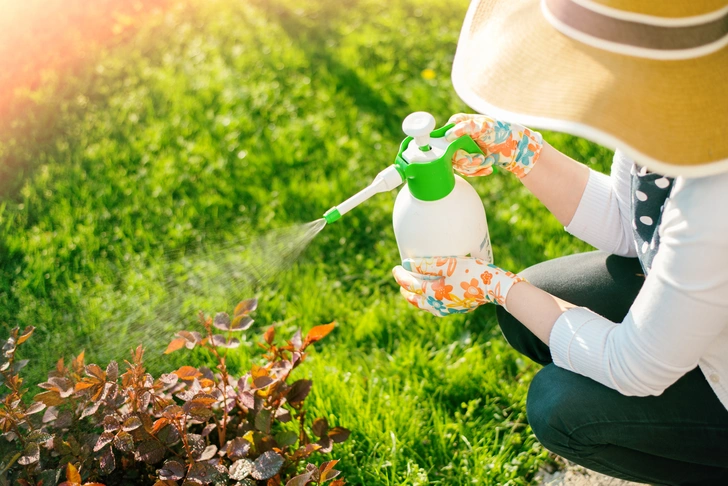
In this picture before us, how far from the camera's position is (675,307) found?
1.55 meters

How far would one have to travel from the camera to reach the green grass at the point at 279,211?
8.09ft

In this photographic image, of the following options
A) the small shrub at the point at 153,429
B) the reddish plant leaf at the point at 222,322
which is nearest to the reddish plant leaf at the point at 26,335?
the small shrub at the point at 153,429

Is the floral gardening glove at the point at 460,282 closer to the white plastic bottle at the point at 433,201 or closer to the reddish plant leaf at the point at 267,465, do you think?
the white plastic bottle at the point at 433,201

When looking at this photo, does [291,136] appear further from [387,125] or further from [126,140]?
[126,140]

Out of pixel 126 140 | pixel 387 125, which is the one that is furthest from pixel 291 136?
pixel 126 140

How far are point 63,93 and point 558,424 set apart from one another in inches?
137

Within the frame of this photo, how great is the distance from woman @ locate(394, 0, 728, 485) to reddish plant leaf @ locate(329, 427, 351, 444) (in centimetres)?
45

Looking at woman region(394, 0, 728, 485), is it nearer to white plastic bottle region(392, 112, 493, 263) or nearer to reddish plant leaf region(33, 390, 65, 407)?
white plastic bottle region(392, 112, 493, 263)

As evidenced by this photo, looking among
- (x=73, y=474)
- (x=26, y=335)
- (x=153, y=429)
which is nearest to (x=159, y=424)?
(x=153, y=429)

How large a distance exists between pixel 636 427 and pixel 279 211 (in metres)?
1.93

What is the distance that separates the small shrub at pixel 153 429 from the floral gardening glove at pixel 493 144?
1.93ft

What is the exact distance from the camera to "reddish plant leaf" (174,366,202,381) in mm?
2010

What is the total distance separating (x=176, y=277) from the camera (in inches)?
121

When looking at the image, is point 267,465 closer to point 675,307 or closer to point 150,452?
point 150,452
